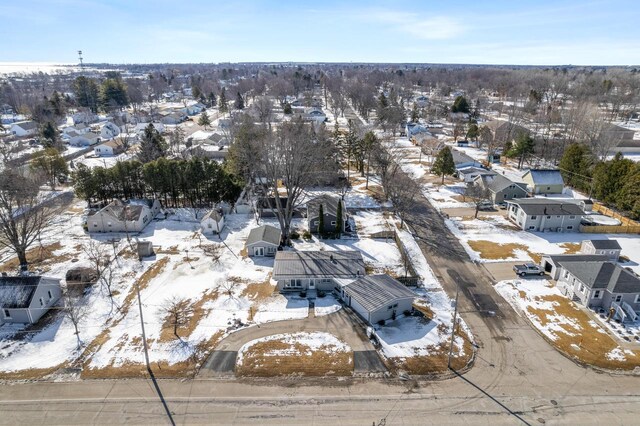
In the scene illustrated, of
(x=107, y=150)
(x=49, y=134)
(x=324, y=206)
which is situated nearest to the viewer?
(x=324, y=206)

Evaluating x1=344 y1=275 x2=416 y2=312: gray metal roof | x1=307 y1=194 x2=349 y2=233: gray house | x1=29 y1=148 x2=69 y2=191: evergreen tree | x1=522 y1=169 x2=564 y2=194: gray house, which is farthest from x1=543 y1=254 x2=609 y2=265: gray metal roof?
x1=29 y1=148 x2=69 y2=191: evergreen tree

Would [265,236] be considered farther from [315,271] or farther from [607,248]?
[607,248]

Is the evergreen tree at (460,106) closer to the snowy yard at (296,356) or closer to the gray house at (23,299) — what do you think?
the snowy yard at (296,356)

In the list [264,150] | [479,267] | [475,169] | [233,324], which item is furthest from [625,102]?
[233,324]

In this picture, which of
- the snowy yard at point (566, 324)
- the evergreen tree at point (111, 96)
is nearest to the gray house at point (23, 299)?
the snowy yard at point (566, 324)

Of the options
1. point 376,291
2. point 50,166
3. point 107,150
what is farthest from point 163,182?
point 107,150

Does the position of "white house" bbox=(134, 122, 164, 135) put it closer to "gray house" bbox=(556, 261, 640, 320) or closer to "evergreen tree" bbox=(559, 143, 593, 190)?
"evergreen tree" bbox=(559, 143, 593, 190)

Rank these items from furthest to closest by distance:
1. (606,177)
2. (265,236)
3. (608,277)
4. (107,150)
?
(107,150) < (606,177) < (265,236) < (608,277)
